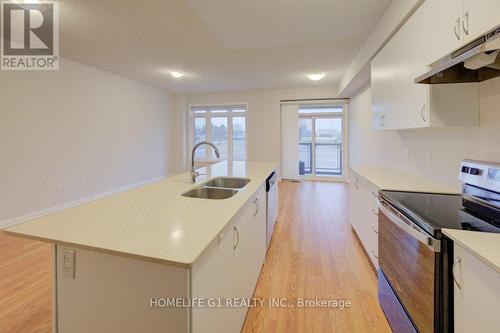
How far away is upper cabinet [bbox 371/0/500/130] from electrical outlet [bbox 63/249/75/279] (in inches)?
83.7

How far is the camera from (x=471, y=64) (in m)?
1.23

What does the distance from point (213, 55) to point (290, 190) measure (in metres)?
3.35

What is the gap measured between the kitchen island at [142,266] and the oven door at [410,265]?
3.03 ft

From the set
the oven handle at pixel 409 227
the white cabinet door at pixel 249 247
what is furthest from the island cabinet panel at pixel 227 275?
the oven handle at pixel 409 227

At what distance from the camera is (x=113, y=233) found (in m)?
0.98

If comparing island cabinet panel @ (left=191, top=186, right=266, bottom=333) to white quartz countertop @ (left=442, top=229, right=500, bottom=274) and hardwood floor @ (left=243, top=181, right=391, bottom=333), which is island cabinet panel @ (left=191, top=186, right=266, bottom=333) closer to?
hardwood floor @ (left=243, top=181, right=391, bottom=333)

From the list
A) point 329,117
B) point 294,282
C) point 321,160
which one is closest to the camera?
point 294,282

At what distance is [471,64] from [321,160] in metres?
5.84

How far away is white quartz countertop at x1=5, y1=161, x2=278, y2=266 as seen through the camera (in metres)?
0.85

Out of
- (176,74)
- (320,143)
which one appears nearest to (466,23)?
(176,74)

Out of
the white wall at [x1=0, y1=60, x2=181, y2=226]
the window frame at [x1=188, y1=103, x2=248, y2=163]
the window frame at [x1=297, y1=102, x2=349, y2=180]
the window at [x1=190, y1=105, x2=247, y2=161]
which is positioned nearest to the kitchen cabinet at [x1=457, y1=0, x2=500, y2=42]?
the white wall at [x1=0, y1=60, x2=181, y2=226]

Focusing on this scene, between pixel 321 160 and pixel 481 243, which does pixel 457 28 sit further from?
pixel 321 160

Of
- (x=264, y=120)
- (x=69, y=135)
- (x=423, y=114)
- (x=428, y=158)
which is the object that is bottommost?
(x=428, y=158)

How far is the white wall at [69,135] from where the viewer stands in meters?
3.29
